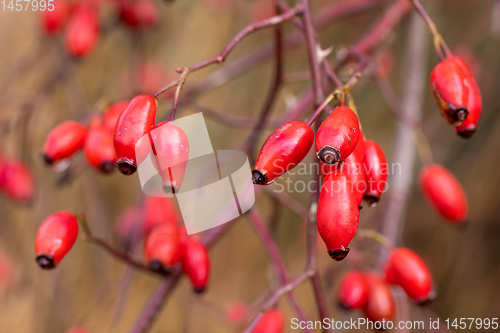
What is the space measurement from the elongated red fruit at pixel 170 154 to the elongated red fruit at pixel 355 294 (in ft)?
2.60

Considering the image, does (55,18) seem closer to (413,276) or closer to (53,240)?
(53,240)

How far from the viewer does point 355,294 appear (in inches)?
57.7

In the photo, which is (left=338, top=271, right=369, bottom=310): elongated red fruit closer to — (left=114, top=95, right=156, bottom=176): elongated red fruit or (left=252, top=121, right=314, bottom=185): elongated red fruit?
→ (left=252, top=121, right=314, bottom=185): elongated red fruit

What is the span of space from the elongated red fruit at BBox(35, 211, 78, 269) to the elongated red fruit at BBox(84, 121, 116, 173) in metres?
0.15

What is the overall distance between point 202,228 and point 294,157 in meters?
0.75

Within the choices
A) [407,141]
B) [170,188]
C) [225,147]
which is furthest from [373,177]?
[225,147]

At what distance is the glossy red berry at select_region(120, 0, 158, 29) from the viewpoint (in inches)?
92.8

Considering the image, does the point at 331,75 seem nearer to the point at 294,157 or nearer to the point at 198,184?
the point at 294,157

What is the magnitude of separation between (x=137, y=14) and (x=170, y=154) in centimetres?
172

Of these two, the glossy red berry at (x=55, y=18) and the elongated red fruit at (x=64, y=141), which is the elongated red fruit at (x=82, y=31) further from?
the elongated red fruit at (x=64, y=141)

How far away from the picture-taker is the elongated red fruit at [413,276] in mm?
1282

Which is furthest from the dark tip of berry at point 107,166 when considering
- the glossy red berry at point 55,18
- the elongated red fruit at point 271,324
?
the glossy red berry at point 55,18

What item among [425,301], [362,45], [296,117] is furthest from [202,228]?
[362,45]

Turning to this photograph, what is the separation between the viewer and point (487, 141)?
127 inches
